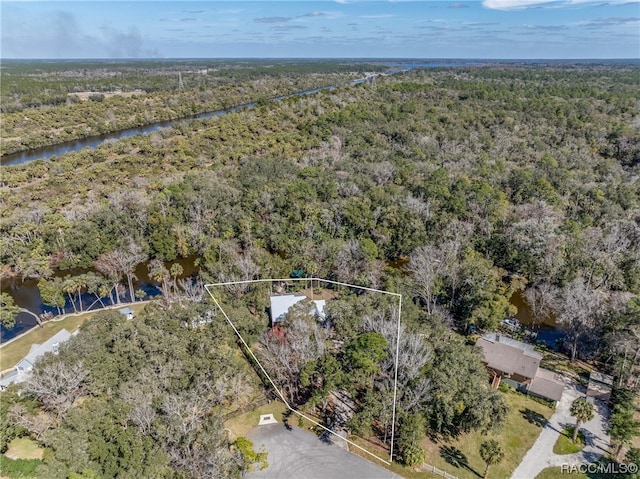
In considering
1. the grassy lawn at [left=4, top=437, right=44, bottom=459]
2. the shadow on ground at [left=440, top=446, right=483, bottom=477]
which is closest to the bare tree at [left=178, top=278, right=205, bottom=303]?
the grassy lawn at [left=4, top=437, right=44, bottom=459]

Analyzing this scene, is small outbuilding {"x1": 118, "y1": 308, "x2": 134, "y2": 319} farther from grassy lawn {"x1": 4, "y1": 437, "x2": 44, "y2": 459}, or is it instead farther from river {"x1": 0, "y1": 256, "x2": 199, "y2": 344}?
grassy lawn {"x1": 4, "y1": 437, "x2": 44, "y2": 459}

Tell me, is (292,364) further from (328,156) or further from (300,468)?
(328,156)

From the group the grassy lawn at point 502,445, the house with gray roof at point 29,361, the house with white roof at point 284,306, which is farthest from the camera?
the house with white roof at point 284,306

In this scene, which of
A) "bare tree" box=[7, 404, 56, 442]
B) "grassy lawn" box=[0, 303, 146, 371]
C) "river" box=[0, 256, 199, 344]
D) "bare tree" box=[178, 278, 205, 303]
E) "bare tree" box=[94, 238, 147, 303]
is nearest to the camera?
"bare tree" box=[7, 404, 56, 442]

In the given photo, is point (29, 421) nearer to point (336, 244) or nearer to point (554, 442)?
point (336, 244)

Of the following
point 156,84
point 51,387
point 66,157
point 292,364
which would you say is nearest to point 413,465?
point 292,364

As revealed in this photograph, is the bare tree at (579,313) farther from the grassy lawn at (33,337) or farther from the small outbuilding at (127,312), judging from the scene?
the grassy lawn at (33,337)

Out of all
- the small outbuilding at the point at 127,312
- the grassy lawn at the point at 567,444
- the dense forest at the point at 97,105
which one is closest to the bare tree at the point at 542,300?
the grassy lawn at the point at 567,444
